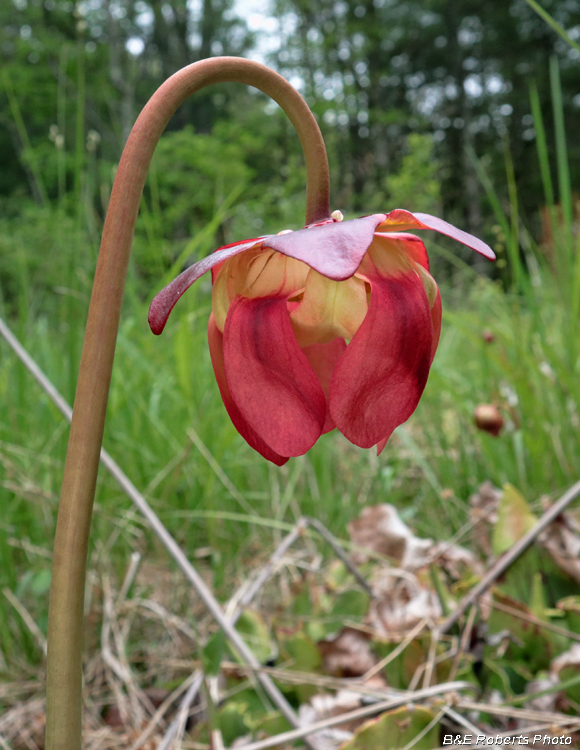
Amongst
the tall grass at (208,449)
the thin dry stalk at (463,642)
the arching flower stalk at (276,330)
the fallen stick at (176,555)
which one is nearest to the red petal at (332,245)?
the arching flower stalk at (276,330)

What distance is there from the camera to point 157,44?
15203 millimetres

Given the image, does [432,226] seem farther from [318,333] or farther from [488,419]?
[488,419]

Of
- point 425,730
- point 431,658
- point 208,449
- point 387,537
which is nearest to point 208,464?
point 208,449

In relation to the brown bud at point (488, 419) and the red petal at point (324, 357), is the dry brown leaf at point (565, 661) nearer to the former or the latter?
the brown bud at point (488, 419)

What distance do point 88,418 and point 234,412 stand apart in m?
0.09

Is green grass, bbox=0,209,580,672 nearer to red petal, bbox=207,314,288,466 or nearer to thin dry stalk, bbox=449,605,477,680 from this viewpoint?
thin dry stalk, bbox=449,605,477,680

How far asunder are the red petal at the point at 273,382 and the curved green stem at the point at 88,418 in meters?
0.07

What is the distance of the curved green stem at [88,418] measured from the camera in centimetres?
31

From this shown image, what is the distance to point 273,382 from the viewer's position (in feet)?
1.16

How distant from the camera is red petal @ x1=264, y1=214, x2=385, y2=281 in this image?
285 mm

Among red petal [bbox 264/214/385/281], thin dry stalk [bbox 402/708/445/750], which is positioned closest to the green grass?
thin dry stalk [bbox 402/708/445/750]

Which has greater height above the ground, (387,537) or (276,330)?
(276,330)

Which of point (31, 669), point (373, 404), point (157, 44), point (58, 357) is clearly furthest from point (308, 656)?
point (157, 44)

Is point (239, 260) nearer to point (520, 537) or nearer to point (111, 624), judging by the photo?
point (520, 537)
